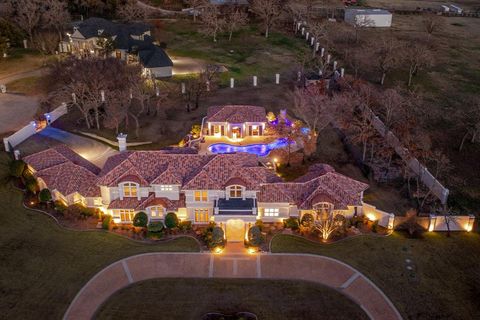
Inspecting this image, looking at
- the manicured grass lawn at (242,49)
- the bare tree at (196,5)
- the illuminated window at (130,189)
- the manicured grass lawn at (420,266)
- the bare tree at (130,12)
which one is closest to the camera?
the manicured grass lawn at (420,266)

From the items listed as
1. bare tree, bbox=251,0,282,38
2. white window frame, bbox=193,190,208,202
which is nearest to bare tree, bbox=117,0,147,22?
bare tree, bbox=251,0,282,38

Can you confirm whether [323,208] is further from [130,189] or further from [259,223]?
[130,189]

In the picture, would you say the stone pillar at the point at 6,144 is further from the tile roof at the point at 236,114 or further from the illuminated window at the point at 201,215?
the illuminated window at the point at 201,215

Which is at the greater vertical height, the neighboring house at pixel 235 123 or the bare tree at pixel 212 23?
the bare tree at pixel 212 23

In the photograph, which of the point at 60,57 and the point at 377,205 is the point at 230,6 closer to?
the point at 60,57

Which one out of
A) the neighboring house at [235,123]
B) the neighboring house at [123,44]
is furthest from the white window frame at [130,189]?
the neighboring house at [123,44]

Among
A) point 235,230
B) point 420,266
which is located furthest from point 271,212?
point 420,266
